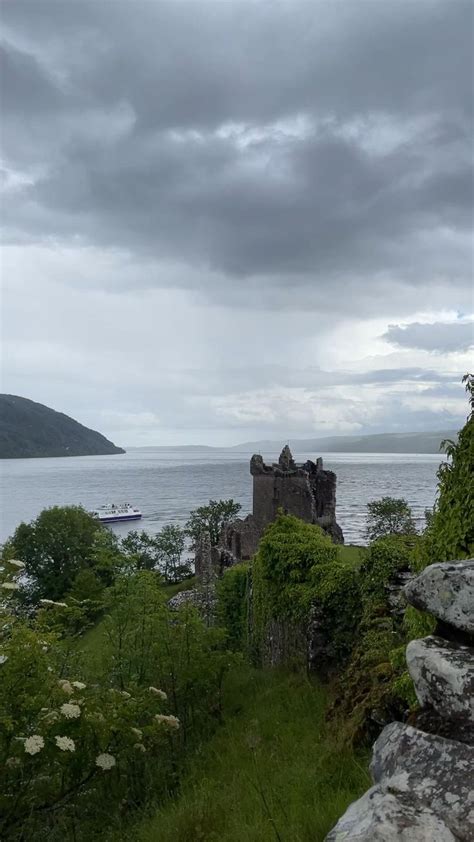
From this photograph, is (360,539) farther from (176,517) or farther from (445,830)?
(445,830)

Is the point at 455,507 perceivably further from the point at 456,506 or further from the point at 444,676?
the point at 444,676

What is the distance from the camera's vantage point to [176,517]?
125 metres

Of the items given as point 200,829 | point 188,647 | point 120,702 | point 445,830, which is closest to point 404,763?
point 445,830

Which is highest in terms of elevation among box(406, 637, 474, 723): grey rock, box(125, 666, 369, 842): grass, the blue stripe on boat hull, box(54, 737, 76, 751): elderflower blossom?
box(406, 637, 474, 723): grey rock

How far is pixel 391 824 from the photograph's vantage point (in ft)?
8.20

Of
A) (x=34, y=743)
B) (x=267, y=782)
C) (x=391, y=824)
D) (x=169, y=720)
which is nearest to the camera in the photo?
(x=391, y=824)

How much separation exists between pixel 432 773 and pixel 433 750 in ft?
0.43

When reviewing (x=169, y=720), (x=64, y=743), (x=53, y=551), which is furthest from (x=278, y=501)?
(x=64, y=743)

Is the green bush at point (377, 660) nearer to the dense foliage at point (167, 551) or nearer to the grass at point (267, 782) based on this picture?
the grass at point (267, 782)

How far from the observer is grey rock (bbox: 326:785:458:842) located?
2465 mm

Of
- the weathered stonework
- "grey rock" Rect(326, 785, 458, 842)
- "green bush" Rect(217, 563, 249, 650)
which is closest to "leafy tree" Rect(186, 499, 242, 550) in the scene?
the weathered stonework

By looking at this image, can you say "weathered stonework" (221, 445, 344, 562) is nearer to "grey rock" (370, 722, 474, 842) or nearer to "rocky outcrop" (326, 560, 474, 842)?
"rocky outcrop" (326, 560, 474, 842)

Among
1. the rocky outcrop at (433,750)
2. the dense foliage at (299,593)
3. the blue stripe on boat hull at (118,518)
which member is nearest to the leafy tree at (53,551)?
the dense foliage at (299,593)

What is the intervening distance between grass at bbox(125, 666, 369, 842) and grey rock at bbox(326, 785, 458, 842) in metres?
2.27
